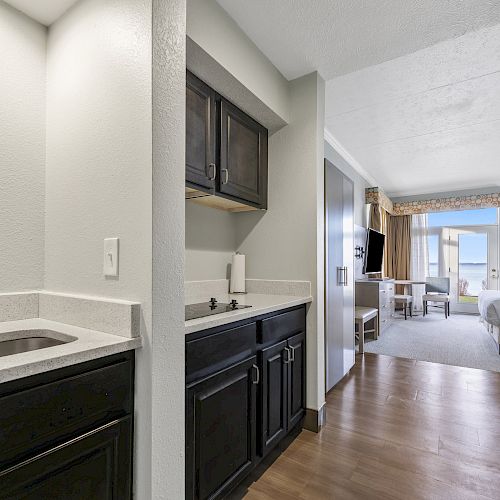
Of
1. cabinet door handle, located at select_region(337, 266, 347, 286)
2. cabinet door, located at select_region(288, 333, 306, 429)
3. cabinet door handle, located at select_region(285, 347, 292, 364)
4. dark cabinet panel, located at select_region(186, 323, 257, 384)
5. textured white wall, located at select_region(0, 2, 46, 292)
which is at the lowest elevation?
cabinet door, located at select_region(288, 333, 306, 429)

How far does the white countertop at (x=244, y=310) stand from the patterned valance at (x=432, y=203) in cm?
437

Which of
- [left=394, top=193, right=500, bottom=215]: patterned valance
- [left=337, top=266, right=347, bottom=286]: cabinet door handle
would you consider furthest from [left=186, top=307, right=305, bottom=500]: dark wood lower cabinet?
[left=394, top=193, right=500, bottom=215]: patterned valance

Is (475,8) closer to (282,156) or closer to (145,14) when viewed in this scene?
(282,156)

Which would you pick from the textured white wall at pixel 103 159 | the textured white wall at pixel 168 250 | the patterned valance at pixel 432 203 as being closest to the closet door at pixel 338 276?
the textured white wall at pixel 168 250

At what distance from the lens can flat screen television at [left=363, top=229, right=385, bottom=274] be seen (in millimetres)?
5367

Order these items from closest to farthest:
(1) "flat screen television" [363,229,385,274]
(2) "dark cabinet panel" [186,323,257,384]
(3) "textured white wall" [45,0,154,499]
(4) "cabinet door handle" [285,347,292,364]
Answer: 1. (3) "textured white wall" [45,0,154,499]
2. (2) "dark cabinet panel" [186,323,257,384]
3. (4) "cabinet door handle" [285,347,292,364]
4. (1) "flat screen television" [363,229,385,274]

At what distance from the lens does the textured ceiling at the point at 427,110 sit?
2.49 meters

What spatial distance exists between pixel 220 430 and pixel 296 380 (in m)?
0.78

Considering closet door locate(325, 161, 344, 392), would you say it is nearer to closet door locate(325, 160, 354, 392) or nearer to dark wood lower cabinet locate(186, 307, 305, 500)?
closet door locate(325, 160, 354, 392)

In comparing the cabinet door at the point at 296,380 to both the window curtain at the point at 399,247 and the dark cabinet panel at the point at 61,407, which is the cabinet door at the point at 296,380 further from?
the window curtain at the point at 399,247

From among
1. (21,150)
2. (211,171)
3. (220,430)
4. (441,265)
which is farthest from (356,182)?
(21,150)

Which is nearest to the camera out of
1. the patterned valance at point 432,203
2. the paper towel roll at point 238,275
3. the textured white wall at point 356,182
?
the paper towel roll at point 238,275

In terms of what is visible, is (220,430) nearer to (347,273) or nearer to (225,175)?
(225,175)

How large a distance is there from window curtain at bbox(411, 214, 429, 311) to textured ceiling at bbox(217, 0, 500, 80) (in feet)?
20.3
